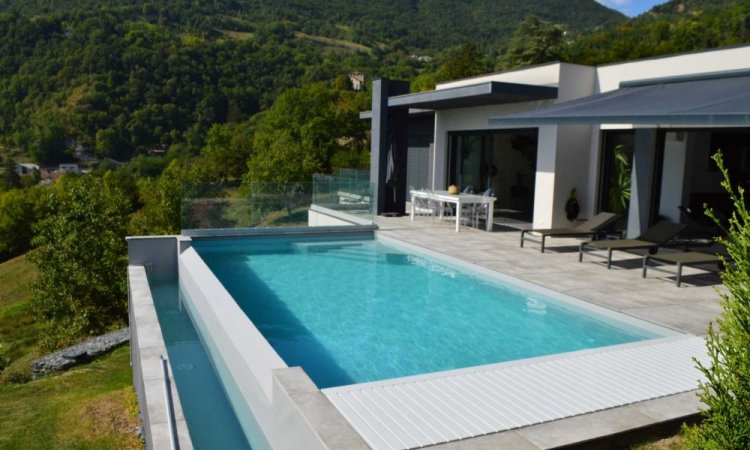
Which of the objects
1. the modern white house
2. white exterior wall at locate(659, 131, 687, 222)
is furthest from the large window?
white exterior wall at locate(659, 131, 687, 222)

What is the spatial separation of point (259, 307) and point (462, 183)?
35.8 ft

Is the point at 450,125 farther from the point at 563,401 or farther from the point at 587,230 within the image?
the point at 563,401

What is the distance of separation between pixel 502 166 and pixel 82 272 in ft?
44.6

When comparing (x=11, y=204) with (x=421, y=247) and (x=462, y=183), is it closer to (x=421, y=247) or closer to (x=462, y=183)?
(x=462, y=183)

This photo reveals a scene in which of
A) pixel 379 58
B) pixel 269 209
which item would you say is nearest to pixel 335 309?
pixel 269 209

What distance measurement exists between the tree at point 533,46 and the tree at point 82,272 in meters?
42.8

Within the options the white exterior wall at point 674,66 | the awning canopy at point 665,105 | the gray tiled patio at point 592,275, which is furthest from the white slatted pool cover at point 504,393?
the white exterior wall at point 674,66

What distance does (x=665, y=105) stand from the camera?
9.14m

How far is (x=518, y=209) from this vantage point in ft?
53.2

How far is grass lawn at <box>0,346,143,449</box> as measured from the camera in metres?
5.79

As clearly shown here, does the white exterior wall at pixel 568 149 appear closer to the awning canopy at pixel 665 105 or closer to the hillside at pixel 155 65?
the awning canopy at pixel 665 105

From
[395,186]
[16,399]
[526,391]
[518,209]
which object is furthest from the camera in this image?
[395,186]

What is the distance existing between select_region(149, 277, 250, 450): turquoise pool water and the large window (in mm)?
10040

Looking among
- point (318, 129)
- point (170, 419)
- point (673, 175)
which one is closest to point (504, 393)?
point (170, 419)
